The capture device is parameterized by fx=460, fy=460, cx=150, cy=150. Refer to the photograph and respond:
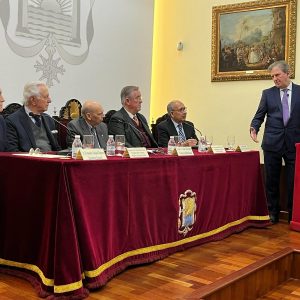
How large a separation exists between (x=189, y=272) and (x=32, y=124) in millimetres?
1552

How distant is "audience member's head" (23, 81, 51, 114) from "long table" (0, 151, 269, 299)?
83cm

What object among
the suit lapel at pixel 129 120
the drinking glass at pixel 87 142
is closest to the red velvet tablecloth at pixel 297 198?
the suit lapel at pixel 129 120

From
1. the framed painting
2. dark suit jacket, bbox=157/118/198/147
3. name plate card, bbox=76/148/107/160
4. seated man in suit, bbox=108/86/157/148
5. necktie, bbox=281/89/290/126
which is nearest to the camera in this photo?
name plate card, bbox=76/148/107/160

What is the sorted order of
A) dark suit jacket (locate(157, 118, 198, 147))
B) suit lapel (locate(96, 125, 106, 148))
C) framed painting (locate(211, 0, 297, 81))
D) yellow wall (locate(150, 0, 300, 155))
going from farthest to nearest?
yellow wall (locate(150, 0, 300, 155)) < framed painting (locate(211, 0, 297, 81)) < dark suit jacket (locate(157, 118, 198, 147)) < suit lapel (locate(96, 125, 106, 148))

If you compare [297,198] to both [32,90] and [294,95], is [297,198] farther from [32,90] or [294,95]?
[32,90]

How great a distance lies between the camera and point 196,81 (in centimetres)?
608

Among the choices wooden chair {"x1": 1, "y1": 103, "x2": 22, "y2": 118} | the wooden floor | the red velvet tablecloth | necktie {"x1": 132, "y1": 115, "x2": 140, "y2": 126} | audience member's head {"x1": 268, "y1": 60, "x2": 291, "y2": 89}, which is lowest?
the wooden floor

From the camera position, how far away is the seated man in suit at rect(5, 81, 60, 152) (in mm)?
3104

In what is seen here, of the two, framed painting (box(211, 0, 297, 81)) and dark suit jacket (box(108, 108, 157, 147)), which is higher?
framed painting (box(211, 0, 297, 81))

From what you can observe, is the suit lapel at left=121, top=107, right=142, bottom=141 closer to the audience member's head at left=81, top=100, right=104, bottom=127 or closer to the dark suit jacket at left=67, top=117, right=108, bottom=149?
the dark suit jacket at left=67, top=117, right=108, bottom=149

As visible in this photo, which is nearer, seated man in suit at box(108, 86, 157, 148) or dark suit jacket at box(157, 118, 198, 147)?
seated man in suit at box(108, 86, 157, 148)

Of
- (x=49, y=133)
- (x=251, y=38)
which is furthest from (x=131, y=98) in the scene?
(x=251, y=38)

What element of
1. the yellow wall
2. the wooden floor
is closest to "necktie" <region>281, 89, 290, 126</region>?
the wooden floor

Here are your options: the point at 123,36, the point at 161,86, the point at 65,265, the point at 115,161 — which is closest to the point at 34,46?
the point at 123,36
